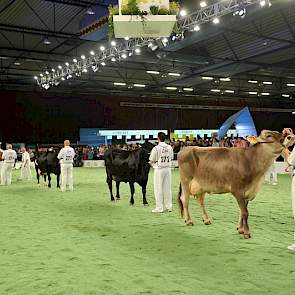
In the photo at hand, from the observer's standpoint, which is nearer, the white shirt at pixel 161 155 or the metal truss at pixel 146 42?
the white shirt at pixel 161 155

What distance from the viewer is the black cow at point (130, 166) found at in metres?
9.61

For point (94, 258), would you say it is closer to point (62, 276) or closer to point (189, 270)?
point (62, 276)

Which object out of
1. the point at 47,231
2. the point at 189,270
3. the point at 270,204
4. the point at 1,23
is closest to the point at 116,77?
the point at 1,23

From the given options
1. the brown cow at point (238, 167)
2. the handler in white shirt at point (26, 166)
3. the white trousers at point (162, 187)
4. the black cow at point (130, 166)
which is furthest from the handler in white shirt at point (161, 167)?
the handler in white shirt at point (26, 166)

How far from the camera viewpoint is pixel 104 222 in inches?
301

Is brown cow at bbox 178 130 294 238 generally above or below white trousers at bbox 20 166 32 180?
above

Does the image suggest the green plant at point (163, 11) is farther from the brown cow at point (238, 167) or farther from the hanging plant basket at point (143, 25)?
the brown cow at point (238, 167)

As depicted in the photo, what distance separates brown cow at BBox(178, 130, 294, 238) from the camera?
6031mm

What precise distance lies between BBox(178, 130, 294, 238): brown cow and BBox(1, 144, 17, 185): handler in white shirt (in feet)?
35.1

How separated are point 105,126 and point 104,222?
2698 cm

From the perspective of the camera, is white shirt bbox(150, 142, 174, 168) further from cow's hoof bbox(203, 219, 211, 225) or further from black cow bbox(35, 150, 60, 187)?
black cow bbox(35, 150, 60, 187)

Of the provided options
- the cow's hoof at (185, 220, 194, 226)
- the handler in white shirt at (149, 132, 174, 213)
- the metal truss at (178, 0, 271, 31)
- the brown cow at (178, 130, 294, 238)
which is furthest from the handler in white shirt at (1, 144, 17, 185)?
the brown cow at (178, 130, 294, 238)

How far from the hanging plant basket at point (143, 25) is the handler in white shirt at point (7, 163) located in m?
10.4

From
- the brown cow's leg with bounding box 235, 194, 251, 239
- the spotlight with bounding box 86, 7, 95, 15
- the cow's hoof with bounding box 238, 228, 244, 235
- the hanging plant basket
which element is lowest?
the cow's hoof with bounding box 238, 228, 244, 235
